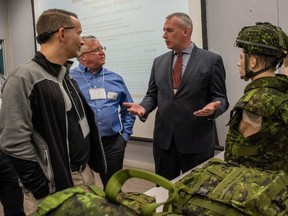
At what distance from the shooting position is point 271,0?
2.89 meters

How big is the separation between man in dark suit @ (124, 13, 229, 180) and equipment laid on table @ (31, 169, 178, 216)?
1.54m

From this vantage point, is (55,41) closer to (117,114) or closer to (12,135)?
(12,135)

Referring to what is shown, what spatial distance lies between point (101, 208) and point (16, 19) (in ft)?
17.3

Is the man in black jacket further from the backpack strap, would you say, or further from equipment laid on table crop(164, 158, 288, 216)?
the backpack strap

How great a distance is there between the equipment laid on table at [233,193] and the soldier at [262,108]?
0.32 meters

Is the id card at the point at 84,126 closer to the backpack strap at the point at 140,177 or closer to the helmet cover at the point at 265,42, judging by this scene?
the helmet cover at the point at 265,42

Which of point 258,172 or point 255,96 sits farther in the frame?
point 255,96

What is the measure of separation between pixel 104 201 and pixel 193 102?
175 centimetres

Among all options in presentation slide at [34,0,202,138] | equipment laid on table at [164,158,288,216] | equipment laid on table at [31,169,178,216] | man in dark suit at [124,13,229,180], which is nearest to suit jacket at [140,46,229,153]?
man in dark suit at [124,13,229,180]

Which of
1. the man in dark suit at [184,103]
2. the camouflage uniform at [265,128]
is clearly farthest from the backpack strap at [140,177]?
the man in dark suit at [184,103]

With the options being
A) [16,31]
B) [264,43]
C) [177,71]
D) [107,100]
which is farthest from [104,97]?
[16,31]

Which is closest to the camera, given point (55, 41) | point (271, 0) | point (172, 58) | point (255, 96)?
point (255, 96)

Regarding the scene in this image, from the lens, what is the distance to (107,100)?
258 centimetres

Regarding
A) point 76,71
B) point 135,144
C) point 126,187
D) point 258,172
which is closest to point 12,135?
point 258,172
